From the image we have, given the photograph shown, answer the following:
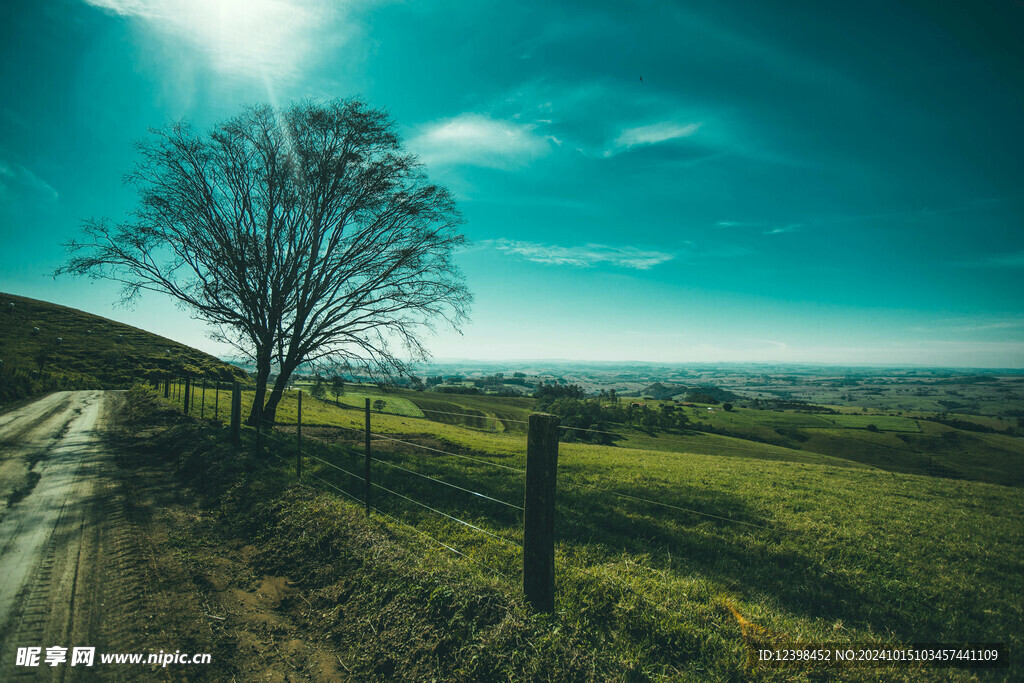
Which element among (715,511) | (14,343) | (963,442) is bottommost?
(963,442)

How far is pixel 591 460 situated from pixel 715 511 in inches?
262

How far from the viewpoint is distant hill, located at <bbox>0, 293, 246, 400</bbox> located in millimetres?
24734

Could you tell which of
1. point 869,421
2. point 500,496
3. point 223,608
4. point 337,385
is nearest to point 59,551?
point 223,608

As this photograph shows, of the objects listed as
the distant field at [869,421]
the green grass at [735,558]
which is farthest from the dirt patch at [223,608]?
the distant field at [869,421]

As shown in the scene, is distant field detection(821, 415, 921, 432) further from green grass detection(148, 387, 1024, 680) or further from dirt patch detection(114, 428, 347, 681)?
dirt patch detection(114, 428, 347, 681)

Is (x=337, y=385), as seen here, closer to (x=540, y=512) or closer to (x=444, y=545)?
(x=444, y=545)

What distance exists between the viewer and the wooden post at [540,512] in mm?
3854

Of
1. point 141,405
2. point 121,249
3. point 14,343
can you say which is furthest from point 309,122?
point 14,343

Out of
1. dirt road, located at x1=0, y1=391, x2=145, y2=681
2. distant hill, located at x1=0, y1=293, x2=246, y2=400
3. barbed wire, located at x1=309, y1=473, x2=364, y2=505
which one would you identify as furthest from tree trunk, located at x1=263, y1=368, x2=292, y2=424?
distant hill, located at x1=0, y1=293, x2=246, y2=400

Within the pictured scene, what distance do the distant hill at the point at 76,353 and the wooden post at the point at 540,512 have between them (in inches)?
1140

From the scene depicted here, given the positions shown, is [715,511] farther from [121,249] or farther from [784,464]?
[121,249]

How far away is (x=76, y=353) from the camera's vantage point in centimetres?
3256

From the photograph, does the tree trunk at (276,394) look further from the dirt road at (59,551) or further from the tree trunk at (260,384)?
the dirt road at (59,551)

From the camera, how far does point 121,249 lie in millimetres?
13641
